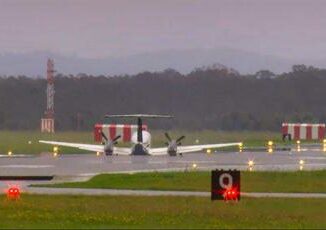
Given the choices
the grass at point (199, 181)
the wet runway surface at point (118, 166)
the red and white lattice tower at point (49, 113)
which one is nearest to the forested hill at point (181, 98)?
the red and white lattice tower at point (49, 113)

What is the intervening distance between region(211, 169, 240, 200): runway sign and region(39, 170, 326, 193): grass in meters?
7.68

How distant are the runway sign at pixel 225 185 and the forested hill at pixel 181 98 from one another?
99.8 m

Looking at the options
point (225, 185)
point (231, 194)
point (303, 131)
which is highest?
point (303, 131)

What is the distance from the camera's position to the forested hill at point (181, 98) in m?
145

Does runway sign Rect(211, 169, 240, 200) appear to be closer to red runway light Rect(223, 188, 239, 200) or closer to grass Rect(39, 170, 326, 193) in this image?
red runway light Rect(223, 188, 239, 200)

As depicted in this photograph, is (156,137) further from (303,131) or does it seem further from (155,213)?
(155,213)

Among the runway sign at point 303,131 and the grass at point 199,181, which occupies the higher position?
the runway sign at point 303,131

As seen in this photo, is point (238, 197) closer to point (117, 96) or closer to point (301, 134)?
point (301, 134)

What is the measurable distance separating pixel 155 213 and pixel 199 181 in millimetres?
13970

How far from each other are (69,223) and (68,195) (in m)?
9.52

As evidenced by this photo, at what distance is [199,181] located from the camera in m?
42.6

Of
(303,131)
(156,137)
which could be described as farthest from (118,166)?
(303,131)

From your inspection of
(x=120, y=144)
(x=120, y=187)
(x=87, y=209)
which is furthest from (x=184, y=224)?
(x=120, y=144)

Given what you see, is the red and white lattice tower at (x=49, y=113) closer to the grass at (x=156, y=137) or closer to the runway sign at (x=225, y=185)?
the grass at (x=156, y=137)
